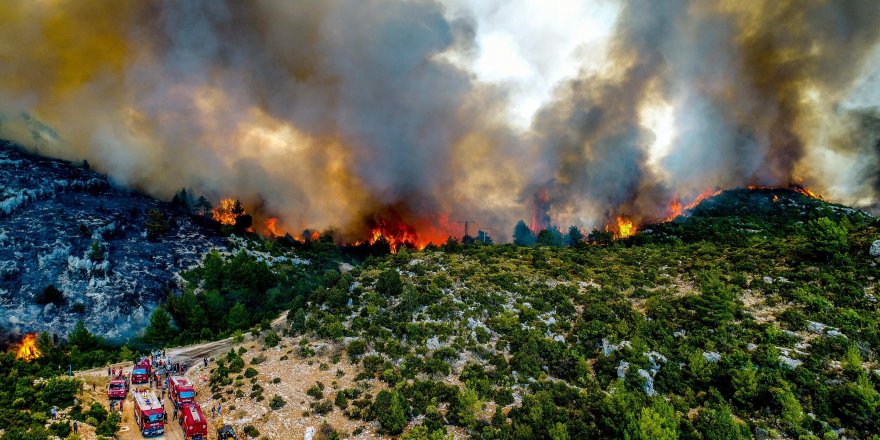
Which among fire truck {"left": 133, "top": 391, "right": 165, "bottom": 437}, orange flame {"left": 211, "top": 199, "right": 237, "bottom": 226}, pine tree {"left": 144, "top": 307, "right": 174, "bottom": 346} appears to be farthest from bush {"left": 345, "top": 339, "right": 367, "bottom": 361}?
orange flame {"left": 211, "top": 199, "right": 237, "bottom": 226}

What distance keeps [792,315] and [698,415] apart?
26067mm

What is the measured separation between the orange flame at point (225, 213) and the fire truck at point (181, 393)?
119 metres

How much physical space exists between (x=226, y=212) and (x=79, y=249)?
61.1m

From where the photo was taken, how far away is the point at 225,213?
170500mm

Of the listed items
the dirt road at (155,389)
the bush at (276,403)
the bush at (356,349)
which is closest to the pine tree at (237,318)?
the dirt road at (155,389)

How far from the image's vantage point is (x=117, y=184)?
14875cm

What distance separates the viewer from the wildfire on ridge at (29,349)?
8282 cm

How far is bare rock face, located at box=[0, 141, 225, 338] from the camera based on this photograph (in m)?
96.1

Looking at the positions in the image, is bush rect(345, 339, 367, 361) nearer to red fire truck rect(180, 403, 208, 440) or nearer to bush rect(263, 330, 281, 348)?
bush rect(263, 330, 281, 348)

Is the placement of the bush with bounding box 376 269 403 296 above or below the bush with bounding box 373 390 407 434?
above

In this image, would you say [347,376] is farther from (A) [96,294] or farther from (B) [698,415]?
(A) [96,294]

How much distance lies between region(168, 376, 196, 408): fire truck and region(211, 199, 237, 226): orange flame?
389 feet

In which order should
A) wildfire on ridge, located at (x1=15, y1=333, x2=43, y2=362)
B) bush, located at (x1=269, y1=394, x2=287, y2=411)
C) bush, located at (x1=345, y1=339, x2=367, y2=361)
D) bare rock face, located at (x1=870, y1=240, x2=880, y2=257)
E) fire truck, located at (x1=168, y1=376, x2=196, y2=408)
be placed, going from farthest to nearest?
wildfire on ridge, located at (x1=15, y1=333, x2=43, y2=362)
bare rock face, located at (x1=870, y1=240, x2=880, y2=257)
bush, located at (x1=345, y1=339, x2=367, y2=361)
bush, located at (x1=269, y1=394, x2=287, y2=411)
fire truck, located at (x1=168, y1=376, x2=196, y2=408)

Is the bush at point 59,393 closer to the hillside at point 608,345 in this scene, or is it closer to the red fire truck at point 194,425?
the hillside at point 608,345
